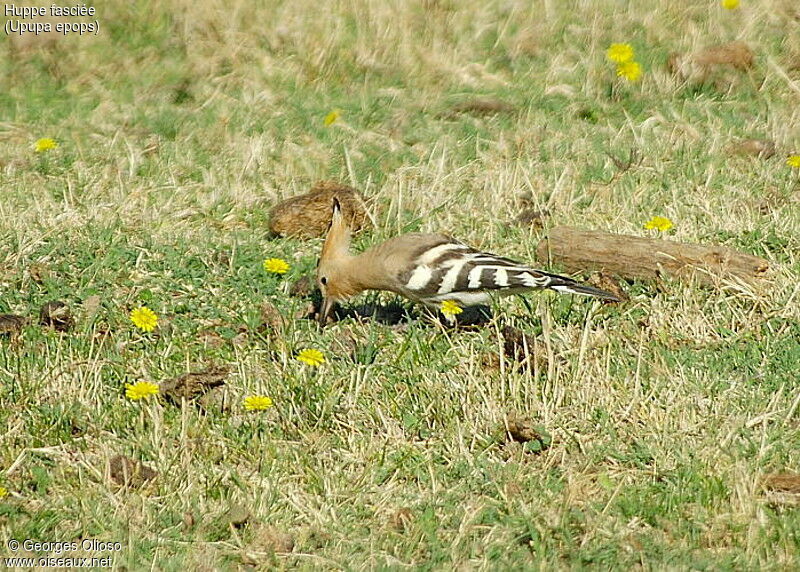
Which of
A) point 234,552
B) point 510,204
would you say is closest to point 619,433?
point 234,552

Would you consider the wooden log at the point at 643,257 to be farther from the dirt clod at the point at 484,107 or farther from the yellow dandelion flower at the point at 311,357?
the dirt clod at the point at 484,107

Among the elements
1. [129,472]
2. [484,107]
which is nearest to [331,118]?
[484,107]

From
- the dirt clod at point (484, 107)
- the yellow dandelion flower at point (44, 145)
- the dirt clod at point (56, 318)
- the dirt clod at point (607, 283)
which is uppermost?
the dirt clod at point (484, 107)

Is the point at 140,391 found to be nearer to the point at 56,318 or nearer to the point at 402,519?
the point at 56,318

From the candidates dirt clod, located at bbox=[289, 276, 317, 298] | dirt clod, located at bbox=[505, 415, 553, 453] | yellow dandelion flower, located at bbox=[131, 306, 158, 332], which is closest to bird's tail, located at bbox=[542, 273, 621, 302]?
dirt clod, located at bbox=[505, 415, 553, 453]

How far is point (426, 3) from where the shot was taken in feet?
29.6

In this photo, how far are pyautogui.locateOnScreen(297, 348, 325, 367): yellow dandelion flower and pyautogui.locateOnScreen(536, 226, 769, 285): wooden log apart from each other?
149cm

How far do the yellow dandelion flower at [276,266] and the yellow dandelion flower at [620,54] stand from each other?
10.6ft

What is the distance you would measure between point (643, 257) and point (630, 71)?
2601 millimetres

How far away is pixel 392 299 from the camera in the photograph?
6133 mm

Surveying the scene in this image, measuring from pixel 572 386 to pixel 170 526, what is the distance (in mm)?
1589

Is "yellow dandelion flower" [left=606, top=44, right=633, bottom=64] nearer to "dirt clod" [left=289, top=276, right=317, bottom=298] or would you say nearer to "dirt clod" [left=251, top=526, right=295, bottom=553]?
"dirt clod" [left=289, top=276, right=317, bottom=298]

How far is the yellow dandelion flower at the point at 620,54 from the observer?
824 centimetres

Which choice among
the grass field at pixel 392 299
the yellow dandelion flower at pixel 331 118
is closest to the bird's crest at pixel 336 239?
the grass field at pixel 392 299
